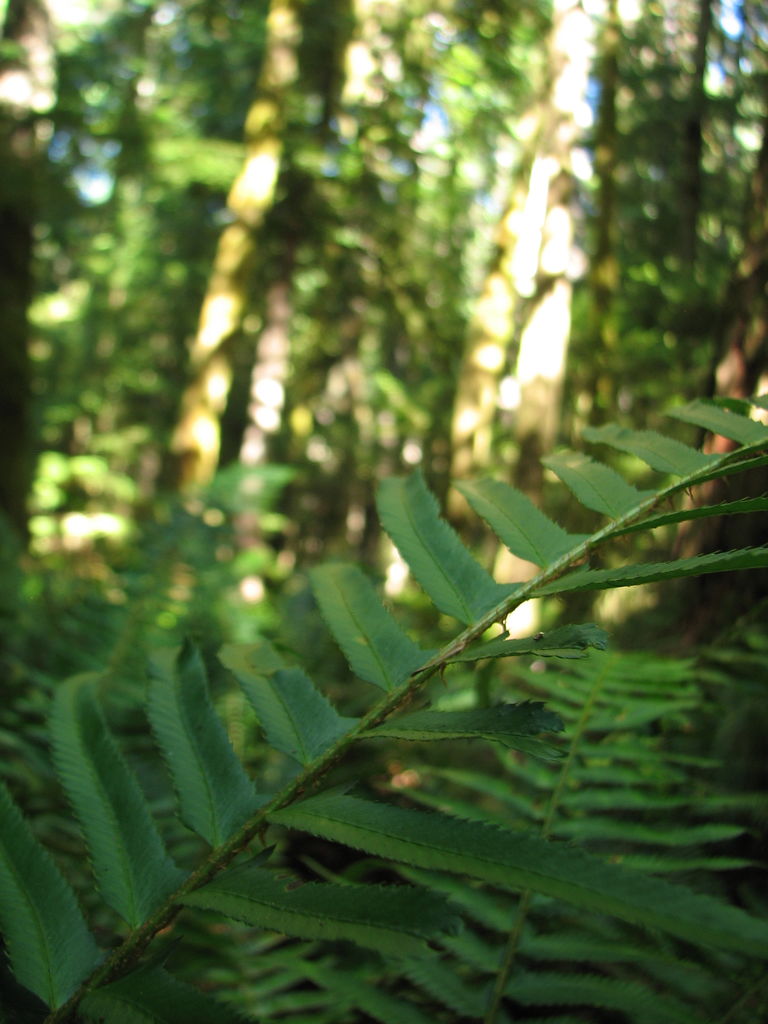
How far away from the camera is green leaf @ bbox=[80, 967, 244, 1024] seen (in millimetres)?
518

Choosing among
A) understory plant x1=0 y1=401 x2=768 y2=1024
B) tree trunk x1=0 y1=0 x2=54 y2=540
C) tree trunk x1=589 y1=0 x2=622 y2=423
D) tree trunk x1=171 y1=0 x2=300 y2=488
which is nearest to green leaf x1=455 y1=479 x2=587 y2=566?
understory plant x1=0 y1=401 x2=768 y2=1024

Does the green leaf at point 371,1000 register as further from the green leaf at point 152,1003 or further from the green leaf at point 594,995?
the green leaf at point 152,1003

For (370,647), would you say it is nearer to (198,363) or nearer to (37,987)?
(37,987)

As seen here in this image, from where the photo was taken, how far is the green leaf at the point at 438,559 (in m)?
0.67

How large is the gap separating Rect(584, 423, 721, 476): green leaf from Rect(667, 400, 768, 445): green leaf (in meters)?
0.03

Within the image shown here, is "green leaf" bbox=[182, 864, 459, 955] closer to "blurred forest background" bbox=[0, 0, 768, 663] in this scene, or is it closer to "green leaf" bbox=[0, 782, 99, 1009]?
"green leaf" bbox=[0, 782, 99, 1009]

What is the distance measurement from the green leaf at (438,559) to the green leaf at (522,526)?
4 cm

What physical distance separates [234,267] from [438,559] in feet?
23.5

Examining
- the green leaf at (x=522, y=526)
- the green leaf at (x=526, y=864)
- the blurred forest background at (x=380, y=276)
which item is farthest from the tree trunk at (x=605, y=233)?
the green leaf at (x=526, y=864)

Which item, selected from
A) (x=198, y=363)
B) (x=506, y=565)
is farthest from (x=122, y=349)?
(x=506, y=565)

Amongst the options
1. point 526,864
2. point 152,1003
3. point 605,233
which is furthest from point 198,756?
point 605,233

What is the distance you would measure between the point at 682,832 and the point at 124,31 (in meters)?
13.7

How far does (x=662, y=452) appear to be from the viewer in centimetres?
75

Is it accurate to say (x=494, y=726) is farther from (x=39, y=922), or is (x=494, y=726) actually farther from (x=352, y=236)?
(x=352, y=236)
